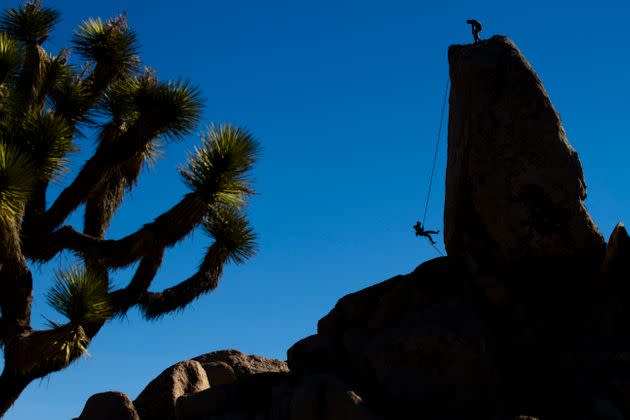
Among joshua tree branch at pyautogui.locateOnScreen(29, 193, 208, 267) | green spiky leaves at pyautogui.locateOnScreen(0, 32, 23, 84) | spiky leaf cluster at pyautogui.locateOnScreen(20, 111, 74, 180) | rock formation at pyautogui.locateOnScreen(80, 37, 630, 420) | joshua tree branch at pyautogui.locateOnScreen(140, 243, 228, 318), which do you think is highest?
green spiky leaves at pyautogui.locateOnScreen(0, 32, 23, 84)

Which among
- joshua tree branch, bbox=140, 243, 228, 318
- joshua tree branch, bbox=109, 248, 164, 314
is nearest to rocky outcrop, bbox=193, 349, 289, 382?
joshua tree branch, bbox=140, 243, 228, 318

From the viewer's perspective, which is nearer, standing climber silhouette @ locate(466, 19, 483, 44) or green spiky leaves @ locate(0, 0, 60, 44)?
standing climber silhouette @ locate(466, 19, 483, 44)

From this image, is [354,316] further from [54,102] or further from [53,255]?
[54,102]

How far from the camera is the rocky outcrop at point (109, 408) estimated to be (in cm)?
825

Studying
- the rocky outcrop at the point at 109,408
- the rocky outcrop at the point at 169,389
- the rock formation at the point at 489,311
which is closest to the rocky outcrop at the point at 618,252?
the rock formation at the point at 489,311

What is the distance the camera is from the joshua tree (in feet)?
29.7

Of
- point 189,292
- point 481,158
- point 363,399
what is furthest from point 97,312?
point 481,158

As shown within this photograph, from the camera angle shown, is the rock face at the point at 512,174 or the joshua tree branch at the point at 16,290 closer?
the rock face at the point at 512,174

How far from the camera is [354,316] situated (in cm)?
773

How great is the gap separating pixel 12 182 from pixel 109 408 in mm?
2723

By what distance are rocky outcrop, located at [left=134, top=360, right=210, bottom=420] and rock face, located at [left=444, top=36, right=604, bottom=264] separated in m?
3.29

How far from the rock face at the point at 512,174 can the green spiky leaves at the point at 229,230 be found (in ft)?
12.0

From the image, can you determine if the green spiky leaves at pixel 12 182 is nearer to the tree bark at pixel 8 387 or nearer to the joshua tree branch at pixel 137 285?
the joshua tree branch at pixel 137 285

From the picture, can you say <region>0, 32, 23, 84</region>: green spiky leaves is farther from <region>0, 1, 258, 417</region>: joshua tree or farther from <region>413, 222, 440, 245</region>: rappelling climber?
<region>413, 222, 440, 245</region>: rappelling climber
